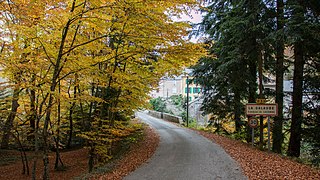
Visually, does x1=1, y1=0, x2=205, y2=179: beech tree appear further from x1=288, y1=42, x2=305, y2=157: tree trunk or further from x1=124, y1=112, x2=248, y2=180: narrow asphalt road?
x1=288, y1=42, x2=305, y2=157: tree trunk

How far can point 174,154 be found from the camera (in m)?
9.80

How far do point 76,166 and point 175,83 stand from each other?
46808mm

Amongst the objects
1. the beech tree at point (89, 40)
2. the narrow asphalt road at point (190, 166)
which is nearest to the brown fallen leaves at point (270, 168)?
the narrow asphalt road at point (190, 166)

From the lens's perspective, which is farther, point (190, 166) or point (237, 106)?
point (237, 106)

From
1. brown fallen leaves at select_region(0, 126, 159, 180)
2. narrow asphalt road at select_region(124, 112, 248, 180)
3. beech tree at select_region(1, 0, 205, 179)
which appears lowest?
brown fallen leaves at select_region(0, 126, 159, 180)

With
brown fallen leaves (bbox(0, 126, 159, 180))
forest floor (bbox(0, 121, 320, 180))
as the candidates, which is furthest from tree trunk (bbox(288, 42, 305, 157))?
brown fallen leaves (bbox(0, 126, 159, 180))

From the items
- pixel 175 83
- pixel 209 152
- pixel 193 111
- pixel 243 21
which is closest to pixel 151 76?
pixel 209 152

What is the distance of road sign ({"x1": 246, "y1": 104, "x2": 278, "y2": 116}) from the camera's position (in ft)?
34.1

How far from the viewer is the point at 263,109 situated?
10508 millimetres

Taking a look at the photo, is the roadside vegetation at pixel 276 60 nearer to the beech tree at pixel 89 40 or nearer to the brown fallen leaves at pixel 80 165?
the beech tree at pixel 89 40

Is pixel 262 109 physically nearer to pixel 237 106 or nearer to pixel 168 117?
pixel 237 106

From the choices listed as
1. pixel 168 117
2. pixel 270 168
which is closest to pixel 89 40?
pixel 270 168

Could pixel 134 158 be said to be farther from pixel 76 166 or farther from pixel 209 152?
pixel 76 166

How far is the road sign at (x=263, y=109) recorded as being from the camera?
34.1 feet
